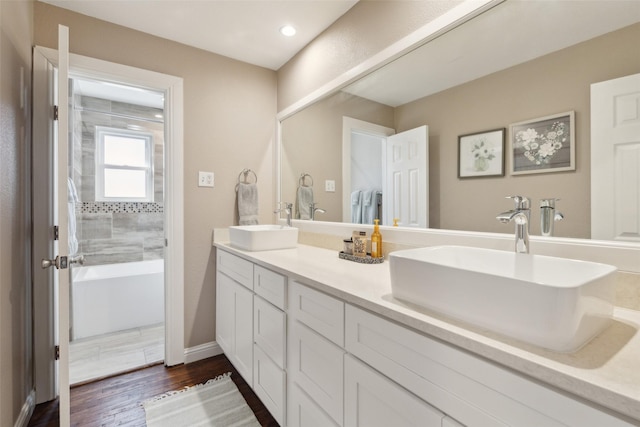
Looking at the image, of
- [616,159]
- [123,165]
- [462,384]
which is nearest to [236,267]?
[462,384]

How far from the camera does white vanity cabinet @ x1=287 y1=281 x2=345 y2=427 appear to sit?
3.34ft

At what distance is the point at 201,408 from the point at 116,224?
106 inches

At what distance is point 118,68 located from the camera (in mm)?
1891

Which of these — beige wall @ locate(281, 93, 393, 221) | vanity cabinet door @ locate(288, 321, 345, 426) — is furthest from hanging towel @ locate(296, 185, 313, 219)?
vanity cabinet door @ locate(288, 321, 345, 426)

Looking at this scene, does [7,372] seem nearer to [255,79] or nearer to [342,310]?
[342,310]

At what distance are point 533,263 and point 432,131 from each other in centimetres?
73

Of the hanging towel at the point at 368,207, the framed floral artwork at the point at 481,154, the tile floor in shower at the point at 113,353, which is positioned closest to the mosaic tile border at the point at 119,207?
the tile floor in shower at the point at 113,353

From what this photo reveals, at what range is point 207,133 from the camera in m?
2.23

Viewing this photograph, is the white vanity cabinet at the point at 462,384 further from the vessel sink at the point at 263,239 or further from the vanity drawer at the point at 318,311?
the vessel sink at the point at 263,239

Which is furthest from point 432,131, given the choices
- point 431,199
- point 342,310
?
point 342,310

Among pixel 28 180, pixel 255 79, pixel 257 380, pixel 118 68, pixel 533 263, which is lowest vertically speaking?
pixel 257 380

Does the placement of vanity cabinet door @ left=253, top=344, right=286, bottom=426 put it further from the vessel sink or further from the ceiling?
the ceiling

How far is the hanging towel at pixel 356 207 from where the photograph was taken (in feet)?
5.85

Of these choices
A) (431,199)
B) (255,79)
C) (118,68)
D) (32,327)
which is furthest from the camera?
(255,79)
